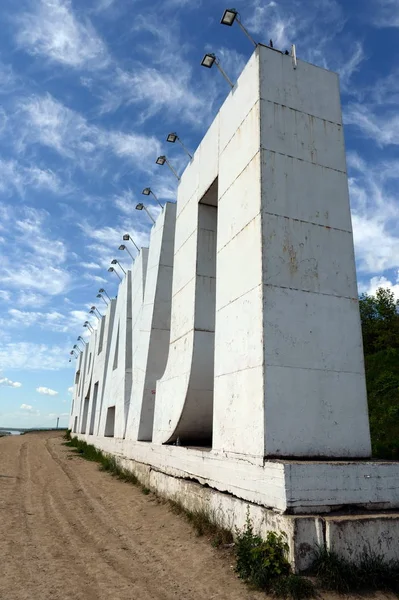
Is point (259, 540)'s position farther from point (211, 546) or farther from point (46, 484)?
point (46, 484)

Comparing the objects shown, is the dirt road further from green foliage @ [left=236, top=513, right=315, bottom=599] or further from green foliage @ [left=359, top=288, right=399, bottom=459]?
green foliage @ [left=359, top=288, right=399, bottom=459]

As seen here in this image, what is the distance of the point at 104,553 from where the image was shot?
6102 millimetres

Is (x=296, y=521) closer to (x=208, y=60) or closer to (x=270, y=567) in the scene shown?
(x=270, y=567)

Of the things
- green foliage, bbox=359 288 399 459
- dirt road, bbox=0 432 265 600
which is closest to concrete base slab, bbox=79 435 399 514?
dirt road, bbox=0 432 265 600

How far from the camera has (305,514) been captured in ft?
16.7

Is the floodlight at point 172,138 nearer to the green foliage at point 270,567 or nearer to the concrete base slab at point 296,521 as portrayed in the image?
the concrete base slab at point 296,521

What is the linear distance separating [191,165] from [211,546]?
30.9 ft

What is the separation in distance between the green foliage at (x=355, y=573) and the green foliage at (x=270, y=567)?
0.21 meters

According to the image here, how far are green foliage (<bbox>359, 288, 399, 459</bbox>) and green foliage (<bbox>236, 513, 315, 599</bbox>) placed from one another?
21.5 ft

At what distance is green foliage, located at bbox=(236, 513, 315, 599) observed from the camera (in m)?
4.48

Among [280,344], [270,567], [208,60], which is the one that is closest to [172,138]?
[208,60]

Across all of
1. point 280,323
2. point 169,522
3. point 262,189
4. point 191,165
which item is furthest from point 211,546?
point 191,165

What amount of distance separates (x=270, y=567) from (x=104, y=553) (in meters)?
2.53

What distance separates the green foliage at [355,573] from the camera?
4512 mm
